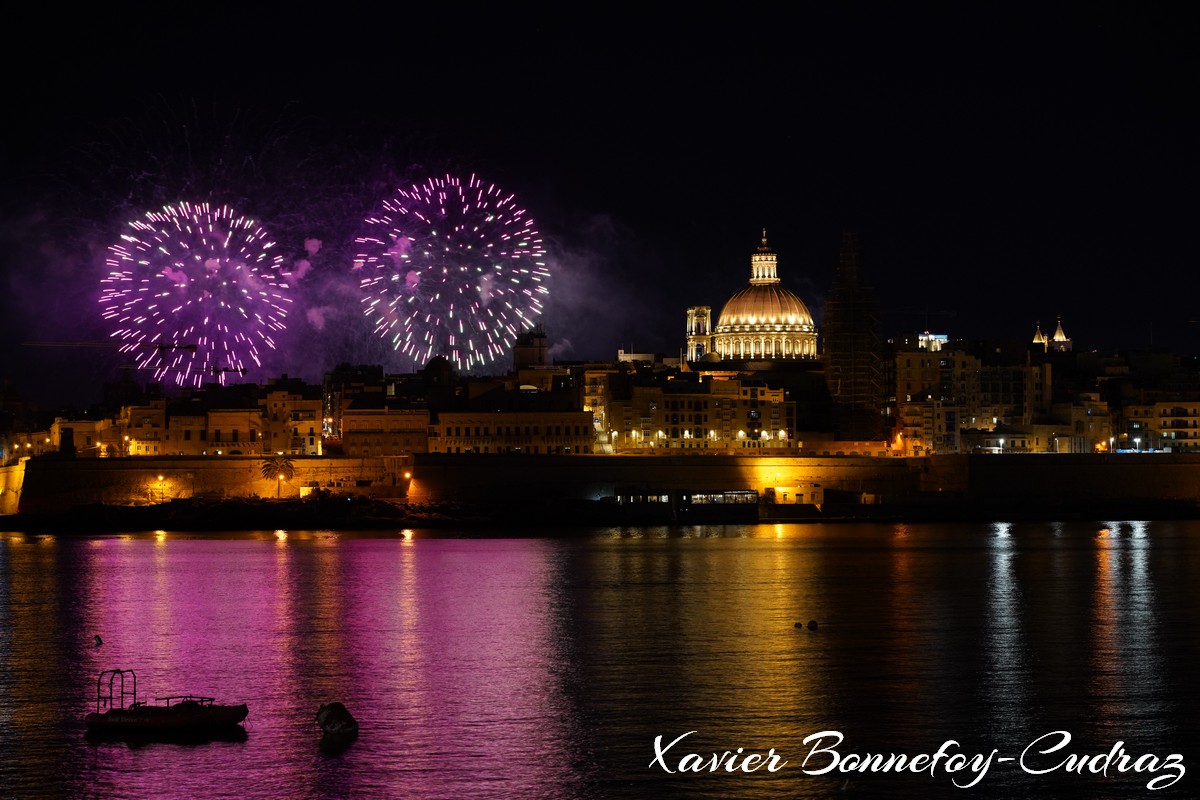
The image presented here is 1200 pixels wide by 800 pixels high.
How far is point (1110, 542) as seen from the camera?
52625mm

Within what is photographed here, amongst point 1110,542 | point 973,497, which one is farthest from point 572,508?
point 1110,542

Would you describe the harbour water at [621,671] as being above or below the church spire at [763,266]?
below

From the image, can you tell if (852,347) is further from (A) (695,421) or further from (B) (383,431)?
(B) (383,431)

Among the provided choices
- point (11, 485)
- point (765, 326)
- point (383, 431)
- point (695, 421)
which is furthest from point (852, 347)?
point (11, 485)

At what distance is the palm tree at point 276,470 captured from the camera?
64000mm

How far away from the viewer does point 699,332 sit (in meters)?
105

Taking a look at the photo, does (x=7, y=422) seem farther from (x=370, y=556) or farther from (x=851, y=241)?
(x=370, y=556)

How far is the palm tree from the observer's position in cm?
6400

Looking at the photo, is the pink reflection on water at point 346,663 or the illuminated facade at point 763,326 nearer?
the pink reflection on water at point 346,663

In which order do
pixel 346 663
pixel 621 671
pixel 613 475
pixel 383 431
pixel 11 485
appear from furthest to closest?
pixel 383 431 < pixel 613 475 < pixel 11 485 < pixel 346 663 < pixel 621 671

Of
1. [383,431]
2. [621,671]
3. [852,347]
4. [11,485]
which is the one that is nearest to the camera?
[621,671]

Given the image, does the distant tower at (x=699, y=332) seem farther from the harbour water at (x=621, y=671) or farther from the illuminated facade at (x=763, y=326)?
the harbour water at (x=621, y=671)

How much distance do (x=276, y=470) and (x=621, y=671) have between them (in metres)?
38.6

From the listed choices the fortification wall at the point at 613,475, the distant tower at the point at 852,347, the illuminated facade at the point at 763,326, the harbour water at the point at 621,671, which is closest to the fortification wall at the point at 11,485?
the fortification wall at the point at 613,475
